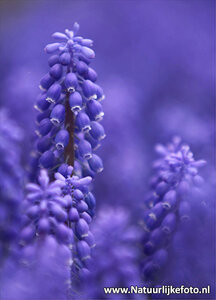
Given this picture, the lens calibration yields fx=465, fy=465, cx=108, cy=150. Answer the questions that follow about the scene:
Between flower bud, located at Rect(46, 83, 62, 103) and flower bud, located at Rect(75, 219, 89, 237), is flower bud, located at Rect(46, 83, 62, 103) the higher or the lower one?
the higher one

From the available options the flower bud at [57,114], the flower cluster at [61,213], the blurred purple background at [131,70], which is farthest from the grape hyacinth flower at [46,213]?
the blurred purple background at [131,70]

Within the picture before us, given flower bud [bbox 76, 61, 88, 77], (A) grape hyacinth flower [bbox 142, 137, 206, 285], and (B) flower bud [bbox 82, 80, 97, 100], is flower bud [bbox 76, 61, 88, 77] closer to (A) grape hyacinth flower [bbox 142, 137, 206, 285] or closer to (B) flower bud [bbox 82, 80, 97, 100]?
(B) flower bud [bbox 82, 80, 97, 100]

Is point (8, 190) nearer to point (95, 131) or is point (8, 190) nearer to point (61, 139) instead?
point (61, 139)

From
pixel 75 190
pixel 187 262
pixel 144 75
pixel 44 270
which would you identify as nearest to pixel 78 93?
pixel 75 190

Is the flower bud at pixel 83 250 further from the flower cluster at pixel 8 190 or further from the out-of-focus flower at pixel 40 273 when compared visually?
the flower cluster at pixel 8 190

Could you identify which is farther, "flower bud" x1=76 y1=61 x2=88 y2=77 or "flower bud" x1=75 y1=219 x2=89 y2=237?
"flower bud" x1=76 y1=61 x2=88 y2=77

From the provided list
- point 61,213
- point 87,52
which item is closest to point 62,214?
point 61,213

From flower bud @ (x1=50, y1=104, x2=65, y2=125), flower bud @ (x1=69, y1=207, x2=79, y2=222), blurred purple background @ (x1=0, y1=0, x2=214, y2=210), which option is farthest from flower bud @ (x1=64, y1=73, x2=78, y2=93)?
blurred purple background @ (x1=0, y1=0, x2=214, y2=210)
